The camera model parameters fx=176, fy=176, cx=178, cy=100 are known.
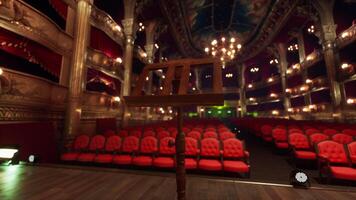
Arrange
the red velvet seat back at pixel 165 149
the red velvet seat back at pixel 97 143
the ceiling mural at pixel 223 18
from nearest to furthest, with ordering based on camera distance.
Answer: the red velvet seat back at pixel 165 149
the red velvet seat back at pixel 97 143
the ceiling mural at pixel 223 18

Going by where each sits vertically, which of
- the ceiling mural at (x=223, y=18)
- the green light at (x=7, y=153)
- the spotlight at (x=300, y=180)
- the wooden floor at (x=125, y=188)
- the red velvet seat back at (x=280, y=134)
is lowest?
the wooden floor at (x=125, y=188)

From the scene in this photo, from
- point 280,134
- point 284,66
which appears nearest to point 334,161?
point 280,134

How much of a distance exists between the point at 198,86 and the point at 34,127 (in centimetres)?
2449

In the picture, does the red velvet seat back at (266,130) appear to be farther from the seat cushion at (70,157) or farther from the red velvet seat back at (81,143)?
the seat cushion at (70,157)

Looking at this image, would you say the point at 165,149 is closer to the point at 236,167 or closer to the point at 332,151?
the point at 236,167

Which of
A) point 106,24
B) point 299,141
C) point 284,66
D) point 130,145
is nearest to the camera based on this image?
point 130,145

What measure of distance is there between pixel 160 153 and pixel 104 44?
7230 millimetres

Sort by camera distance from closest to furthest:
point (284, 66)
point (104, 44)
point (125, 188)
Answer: point (125, 188), point (104, 44), point (284, 66)

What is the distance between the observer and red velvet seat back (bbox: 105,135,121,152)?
4434 millimetres

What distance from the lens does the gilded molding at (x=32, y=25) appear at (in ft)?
14.9

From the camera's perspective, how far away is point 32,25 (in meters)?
5.16

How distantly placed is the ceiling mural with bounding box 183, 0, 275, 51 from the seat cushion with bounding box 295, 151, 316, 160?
1311 cm

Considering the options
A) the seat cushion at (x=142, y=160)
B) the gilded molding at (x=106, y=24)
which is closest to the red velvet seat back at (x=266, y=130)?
the seat cushion at (x=142, y=160)

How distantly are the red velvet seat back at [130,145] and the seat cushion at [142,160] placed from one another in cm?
36
